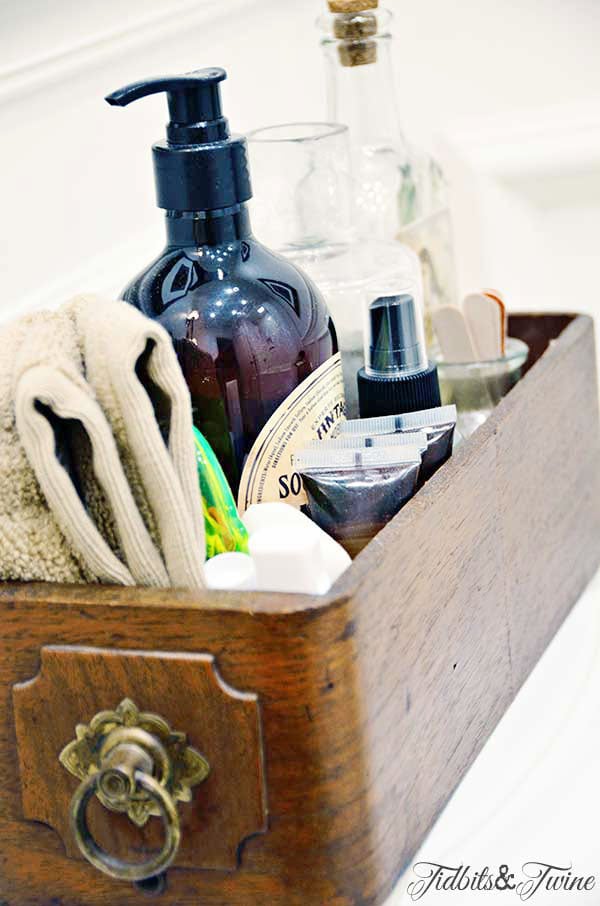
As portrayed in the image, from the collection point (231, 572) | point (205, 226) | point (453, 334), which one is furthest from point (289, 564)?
point (453, 334)

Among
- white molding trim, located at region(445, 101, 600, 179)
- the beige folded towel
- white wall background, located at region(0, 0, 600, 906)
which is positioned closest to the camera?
the beige folded towel

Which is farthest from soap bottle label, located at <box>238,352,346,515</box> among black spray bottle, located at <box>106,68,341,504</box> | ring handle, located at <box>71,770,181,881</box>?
ring handle, located at <box>71,770,181,881</box>

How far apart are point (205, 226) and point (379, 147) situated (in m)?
0.20

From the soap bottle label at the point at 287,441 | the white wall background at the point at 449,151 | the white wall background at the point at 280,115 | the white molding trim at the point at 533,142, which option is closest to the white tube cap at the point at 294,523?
the soap bottle label at the point at 287,441

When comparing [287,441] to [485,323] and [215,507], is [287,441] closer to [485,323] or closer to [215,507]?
[215,507]

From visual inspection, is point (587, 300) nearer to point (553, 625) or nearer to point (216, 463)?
point (553, 625)

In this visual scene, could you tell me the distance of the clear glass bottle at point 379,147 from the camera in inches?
23.4

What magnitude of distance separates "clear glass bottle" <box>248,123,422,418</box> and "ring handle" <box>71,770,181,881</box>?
21 centimetres

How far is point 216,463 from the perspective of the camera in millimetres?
418

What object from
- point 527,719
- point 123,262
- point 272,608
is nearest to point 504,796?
point 527,719

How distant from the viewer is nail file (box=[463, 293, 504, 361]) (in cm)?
57

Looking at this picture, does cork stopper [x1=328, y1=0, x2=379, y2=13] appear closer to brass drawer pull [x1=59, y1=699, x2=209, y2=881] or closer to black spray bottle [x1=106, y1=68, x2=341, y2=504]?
black spray bottle [x1=106, y1=68, x2=341, y2=504]

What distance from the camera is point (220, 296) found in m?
0.44

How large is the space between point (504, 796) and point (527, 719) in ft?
0.16
